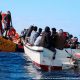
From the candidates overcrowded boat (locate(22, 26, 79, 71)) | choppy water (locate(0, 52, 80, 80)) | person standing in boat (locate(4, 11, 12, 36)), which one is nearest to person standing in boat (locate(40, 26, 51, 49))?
overcrowded boat (locate(22, 26, 79, 71))

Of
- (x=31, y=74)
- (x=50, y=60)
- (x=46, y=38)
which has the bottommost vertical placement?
(x=31, y=74)

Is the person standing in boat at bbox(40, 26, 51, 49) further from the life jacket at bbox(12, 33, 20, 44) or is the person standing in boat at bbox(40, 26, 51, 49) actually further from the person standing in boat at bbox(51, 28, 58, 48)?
the life jacket at bbox(12, 33, 20, 44)

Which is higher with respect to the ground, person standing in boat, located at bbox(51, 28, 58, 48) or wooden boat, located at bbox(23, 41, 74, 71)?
person standing in boat, located at bbox(51, 28, 58, 48)

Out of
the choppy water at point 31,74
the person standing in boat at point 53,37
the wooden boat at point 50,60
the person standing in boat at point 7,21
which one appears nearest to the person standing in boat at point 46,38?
the person standing in boat at point 53,37

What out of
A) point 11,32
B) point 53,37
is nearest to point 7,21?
point 11,32

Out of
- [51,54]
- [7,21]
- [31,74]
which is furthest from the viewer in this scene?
[7,21]

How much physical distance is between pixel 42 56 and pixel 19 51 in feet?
46.6

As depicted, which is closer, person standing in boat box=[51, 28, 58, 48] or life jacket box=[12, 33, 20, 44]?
person standing in boat box=[51, 28, 58, 48]

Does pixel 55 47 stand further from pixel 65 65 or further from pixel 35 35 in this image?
pixel 35 35

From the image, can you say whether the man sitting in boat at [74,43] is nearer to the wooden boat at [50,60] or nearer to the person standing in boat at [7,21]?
the person standing in boat at [7,21]

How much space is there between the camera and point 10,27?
38.8m

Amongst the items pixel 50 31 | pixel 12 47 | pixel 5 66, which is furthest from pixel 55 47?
pixel 12 47

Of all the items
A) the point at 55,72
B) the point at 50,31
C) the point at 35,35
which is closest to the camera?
the point at 55,72

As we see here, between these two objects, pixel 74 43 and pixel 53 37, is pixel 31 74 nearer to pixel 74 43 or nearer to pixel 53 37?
pixel 53 37
